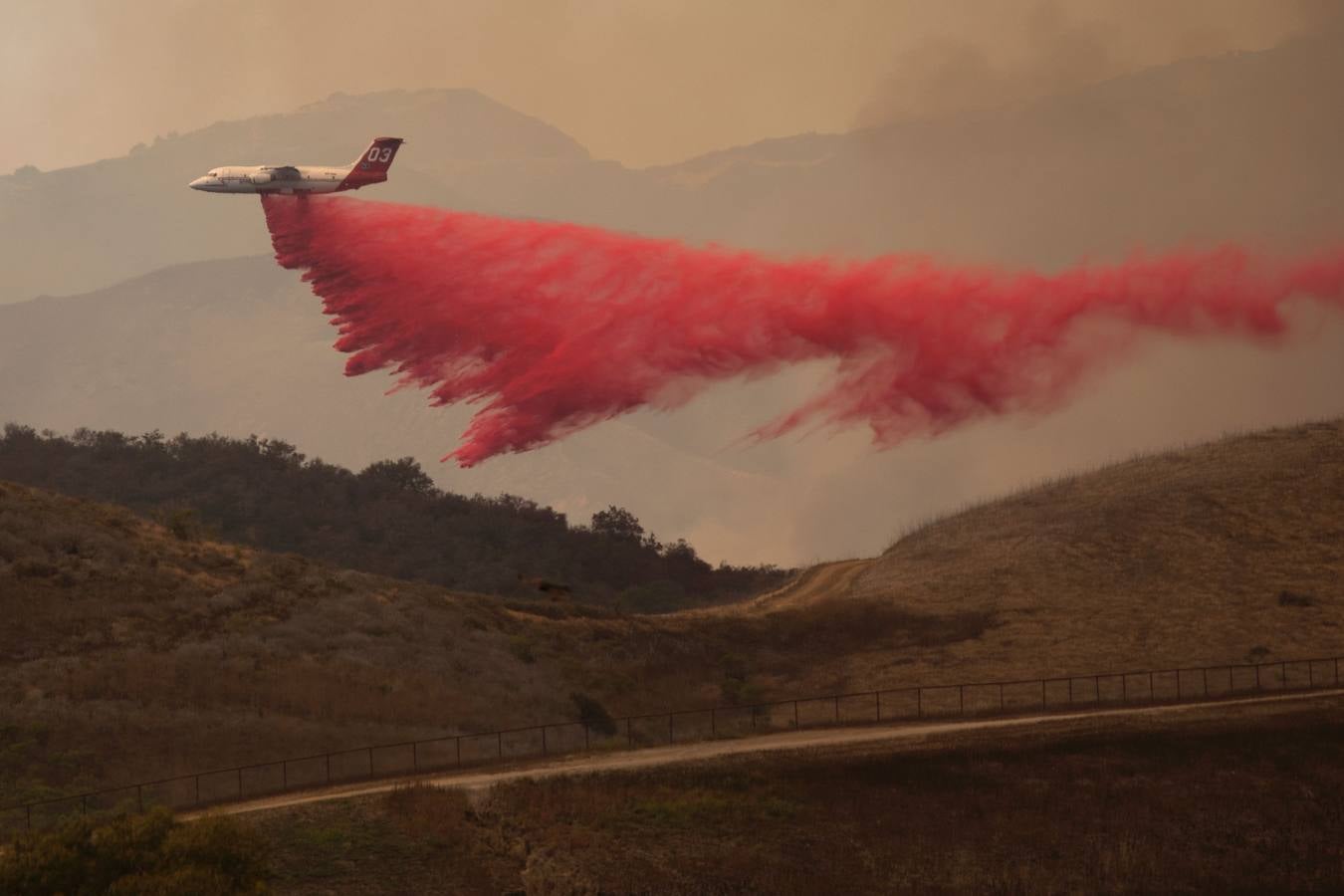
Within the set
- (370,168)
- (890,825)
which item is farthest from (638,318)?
(890,825)

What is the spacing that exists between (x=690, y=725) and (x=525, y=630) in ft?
54.9

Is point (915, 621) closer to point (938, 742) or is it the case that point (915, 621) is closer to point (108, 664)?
→ point (938, 742)

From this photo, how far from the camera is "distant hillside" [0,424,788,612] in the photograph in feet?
427

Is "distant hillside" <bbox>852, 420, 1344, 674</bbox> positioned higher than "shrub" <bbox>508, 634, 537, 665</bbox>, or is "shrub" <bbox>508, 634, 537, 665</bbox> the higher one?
"distant hillside" <bbox>852, 420, 1344, 674</bbox>

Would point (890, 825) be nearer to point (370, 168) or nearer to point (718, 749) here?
point (718, 749)

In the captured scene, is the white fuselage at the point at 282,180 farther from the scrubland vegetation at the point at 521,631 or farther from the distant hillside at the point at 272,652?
the scrubland vegetation at the point at 521,631

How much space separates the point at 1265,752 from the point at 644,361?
3830 centimetres

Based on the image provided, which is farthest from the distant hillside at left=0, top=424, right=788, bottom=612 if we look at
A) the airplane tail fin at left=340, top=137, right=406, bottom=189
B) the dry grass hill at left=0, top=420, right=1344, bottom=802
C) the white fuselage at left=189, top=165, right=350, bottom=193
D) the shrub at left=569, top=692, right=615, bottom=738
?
the shrub at left=569, top=692, right=615, bottom=738

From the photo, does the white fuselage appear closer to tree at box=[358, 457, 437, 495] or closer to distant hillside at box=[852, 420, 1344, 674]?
distant hillside at box=[852, 420, 1344, 674]

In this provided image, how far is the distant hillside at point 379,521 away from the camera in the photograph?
13025 cm

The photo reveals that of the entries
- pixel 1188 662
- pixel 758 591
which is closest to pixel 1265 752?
pixel 1188 662

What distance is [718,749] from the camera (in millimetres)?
58812

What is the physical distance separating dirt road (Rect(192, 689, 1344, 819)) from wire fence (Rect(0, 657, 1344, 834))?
1.15 m

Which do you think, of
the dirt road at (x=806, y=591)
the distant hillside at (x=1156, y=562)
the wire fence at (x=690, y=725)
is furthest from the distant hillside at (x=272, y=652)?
the dirt road at (x=806, y=591)
